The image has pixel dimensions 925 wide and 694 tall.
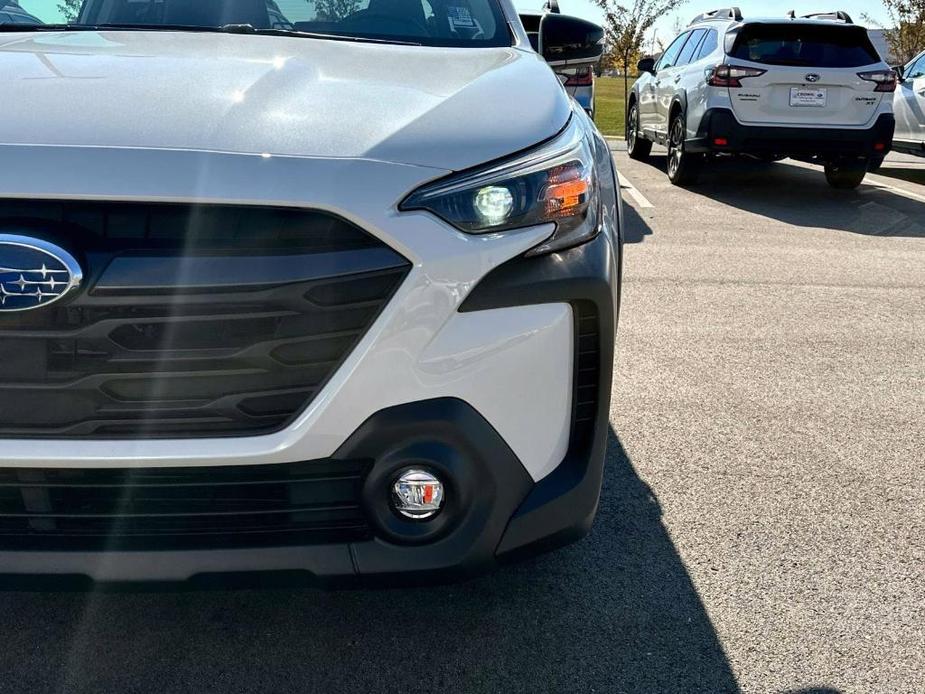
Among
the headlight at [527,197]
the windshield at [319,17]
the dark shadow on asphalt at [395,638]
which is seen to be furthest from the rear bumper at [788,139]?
the headlight at [527,197]

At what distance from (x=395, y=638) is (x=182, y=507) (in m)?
0.68

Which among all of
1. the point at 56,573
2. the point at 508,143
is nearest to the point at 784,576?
the point at 508,143

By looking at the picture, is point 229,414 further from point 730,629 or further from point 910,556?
point 910,556

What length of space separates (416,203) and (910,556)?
1830 mm

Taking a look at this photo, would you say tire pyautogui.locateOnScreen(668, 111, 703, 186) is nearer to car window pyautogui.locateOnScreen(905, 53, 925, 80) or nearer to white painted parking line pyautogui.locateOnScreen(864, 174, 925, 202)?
white painted parking line pyautogui.locateOnScreen(864, 174, 925, 202)

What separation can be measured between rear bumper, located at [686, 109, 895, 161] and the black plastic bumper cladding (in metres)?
7.29

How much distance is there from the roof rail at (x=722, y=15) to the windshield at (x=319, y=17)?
22.6 ft

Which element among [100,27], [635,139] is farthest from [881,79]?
[100,27]

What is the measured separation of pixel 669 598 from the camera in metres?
2.51

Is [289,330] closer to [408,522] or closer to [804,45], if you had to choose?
[408,522]

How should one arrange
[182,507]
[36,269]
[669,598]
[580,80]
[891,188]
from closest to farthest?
[36,269] < [182,507] < [669,598] < [580,80] < [891,188]

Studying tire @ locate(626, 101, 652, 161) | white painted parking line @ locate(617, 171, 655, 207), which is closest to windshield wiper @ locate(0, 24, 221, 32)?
white painted parking line @ locate(617, 171, 655, 207)

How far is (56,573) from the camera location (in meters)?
1.88

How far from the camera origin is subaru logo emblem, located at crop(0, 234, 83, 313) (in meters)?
1.72
